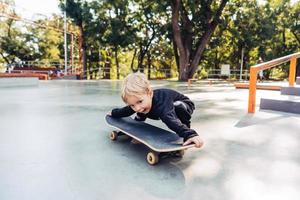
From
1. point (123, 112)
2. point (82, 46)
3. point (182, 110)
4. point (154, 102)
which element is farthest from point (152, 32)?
point (154, 102)

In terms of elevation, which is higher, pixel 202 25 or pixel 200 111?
pixel 202 25

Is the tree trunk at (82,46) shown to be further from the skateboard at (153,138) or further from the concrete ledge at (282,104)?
the skateboard at (153,138)

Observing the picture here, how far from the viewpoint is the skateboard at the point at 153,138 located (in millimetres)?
1454

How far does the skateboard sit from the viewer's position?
145 centimetres

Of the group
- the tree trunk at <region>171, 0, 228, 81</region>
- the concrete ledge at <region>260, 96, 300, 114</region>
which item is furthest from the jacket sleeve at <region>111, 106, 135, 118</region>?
the tree trunk at <region>171, 0, 228, 81</region>

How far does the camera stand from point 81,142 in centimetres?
199

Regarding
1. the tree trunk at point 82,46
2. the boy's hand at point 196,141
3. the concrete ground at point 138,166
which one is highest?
the tree trunk at point 82,46

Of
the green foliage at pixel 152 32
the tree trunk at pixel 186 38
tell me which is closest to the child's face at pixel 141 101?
the tree trunk at pixel 186 38

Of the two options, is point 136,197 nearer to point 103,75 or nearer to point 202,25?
point 202,25

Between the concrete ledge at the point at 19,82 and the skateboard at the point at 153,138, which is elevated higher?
the concrete ledge at the point at 19,82

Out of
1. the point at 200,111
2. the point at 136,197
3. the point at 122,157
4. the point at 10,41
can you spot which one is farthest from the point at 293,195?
the point at 10,41

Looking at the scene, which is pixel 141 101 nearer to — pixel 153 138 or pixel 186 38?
pixel 153 138

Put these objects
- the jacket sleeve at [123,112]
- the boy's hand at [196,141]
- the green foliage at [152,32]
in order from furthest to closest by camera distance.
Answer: the green foliage at [152,32], the jacket sleeve at [123,112], the boy's hand at [196,141]

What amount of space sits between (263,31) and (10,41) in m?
19.6
